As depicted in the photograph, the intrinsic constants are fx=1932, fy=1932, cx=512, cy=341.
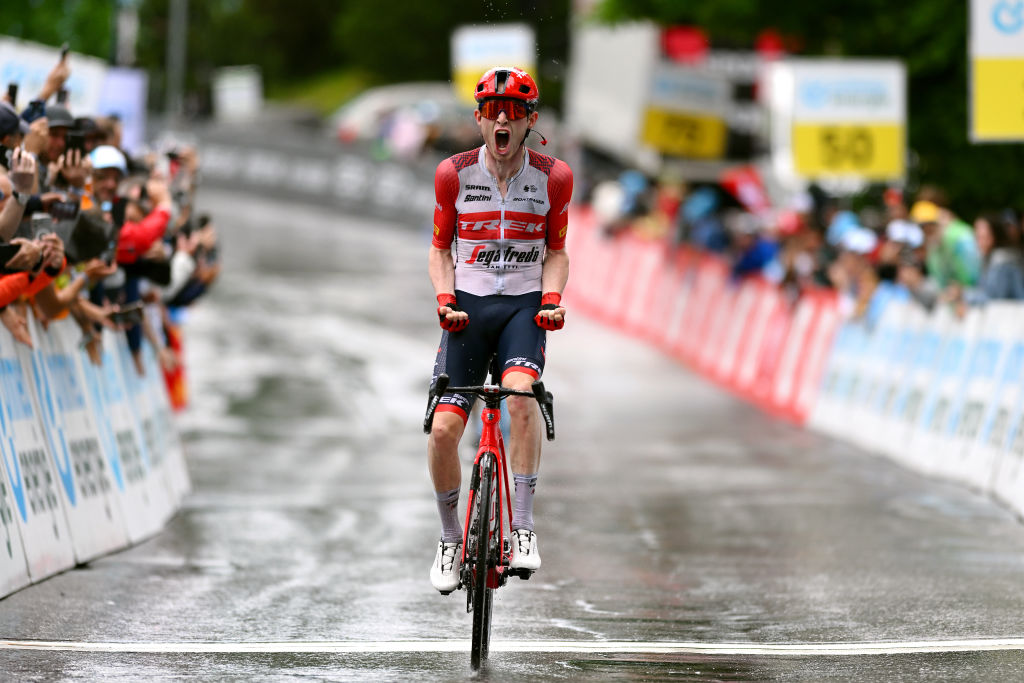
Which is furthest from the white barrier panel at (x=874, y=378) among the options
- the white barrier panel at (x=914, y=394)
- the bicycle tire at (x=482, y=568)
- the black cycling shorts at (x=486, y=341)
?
the bicycle tire at (x=482, y=568)

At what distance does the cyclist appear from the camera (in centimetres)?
890

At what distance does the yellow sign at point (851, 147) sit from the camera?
2295cm

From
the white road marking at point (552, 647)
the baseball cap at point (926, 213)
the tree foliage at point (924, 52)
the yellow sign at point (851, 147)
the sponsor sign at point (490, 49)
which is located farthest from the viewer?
the sponsor sign at point (490, 49)

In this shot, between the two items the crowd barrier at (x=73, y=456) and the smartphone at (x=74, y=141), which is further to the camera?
the smartphone at (x=74, y=141)

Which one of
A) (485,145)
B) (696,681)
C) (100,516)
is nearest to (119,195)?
(100,516)

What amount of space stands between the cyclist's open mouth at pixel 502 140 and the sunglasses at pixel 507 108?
0.25 feet

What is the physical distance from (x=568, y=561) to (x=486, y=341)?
3.49 meters

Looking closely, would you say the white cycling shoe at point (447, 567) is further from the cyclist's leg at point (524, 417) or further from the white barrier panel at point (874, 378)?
the white barrier panel at point (874, 378)

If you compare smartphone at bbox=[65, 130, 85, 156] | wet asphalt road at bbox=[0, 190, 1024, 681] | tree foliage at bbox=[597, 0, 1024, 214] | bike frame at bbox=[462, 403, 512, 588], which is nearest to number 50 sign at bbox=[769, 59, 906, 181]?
tree foliage at bbox=[597, 0, 1024, 214]

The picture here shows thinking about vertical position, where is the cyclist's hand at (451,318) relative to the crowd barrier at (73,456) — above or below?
above

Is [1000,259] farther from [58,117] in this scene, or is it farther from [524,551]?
[524,551]

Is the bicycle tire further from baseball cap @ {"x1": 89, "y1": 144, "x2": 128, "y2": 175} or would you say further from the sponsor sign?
the sponsor sign

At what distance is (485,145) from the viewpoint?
9.09 m

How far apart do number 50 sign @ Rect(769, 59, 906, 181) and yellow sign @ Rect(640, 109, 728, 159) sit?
18.2 feet
